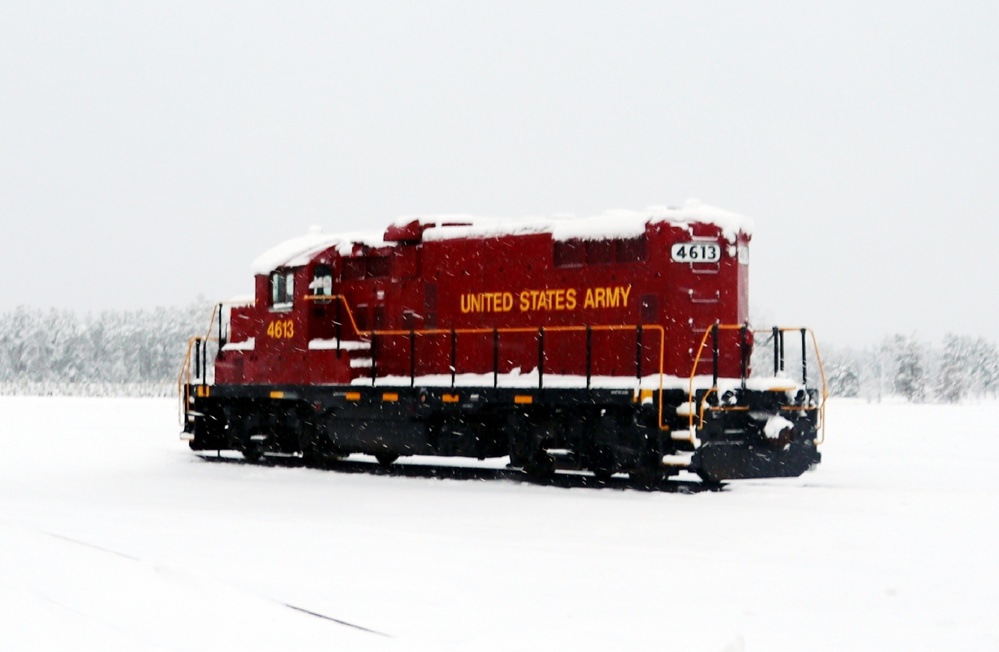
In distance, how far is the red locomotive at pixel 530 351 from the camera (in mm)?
12078

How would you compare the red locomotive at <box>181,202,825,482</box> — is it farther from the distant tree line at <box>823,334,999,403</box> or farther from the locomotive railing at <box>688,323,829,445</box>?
the distant tree line at <box>823,334,999,403</box>

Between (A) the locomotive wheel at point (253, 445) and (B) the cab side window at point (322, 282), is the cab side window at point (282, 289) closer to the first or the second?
(B) the cab side window at point (322, 282)

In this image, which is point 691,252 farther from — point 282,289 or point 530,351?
point 282,289

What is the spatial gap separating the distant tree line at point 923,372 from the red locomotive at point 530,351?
41.2 metres

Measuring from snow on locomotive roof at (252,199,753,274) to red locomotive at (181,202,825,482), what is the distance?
26 millimetres

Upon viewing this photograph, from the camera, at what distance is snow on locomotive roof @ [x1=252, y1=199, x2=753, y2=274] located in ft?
42.2

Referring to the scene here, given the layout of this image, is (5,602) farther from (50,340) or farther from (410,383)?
(50,340)

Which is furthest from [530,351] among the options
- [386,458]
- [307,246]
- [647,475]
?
[307,246]

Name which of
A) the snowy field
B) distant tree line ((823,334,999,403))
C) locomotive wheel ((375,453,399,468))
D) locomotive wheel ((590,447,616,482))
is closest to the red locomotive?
locomotive wheel ((590,447,616,482))

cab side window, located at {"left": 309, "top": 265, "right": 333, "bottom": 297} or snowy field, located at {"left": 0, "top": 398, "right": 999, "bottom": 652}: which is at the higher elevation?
cab side window, located at {"left": 309, "top": 265, "right": 333, "bottom": 297}

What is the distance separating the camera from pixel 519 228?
13828 millimetres

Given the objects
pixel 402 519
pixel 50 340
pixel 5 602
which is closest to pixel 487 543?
pixel 402 519

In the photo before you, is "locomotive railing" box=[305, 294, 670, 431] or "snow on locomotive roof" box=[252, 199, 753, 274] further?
"snow on locomotive roof" box=[252, 199, 753, 274]

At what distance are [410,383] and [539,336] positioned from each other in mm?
2050
